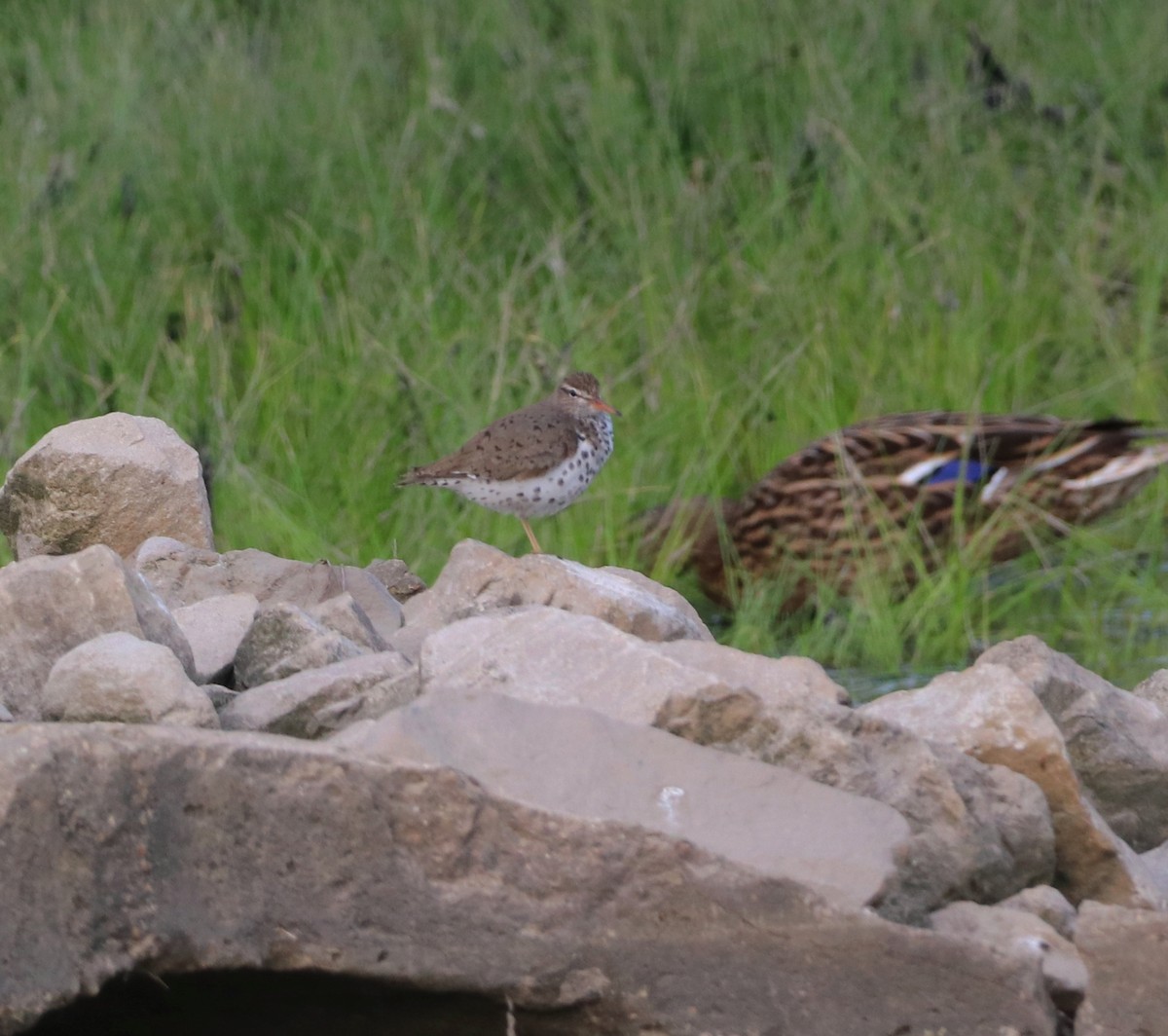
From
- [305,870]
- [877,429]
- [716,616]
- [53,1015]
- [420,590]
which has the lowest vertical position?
[716,616]

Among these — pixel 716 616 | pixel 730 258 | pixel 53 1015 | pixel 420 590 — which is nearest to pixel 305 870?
pixel 53 1015

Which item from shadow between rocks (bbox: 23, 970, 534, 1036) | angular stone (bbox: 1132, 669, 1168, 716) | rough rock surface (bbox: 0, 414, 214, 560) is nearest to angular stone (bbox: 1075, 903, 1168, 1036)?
shadow between rocks (bbox: 23, 970, 534, 1036)

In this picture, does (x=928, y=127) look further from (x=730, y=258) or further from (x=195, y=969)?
(x=195, y=969)

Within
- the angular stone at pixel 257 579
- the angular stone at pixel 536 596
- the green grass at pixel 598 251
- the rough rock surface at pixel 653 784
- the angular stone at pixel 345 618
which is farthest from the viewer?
the green grass at pixel 598 251

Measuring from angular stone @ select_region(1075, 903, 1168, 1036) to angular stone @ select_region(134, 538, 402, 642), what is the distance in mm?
1744

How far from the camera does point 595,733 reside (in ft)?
10.9

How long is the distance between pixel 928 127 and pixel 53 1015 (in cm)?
674

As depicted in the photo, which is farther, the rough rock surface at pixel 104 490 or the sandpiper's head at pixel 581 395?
the sandpiper's head at pixel 581 395

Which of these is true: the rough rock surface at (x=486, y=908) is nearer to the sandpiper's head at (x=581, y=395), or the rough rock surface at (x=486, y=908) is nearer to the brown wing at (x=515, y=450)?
the brown wing at (x=515, y=450)

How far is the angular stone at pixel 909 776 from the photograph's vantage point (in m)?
3.35

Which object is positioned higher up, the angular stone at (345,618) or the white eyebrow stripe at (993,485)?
the angular stone at (345,618)

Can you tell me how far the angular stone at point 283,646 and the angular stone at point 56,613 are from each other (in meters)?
0.16

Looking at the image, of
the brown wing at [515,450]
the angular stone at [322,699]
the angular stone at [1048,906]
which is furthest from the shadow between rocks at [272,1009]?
the brown wing at [515,450]

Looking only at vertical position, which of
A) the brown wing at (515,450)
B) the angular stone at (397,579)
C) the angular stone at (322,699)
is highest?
the angular stone at (322,699)
